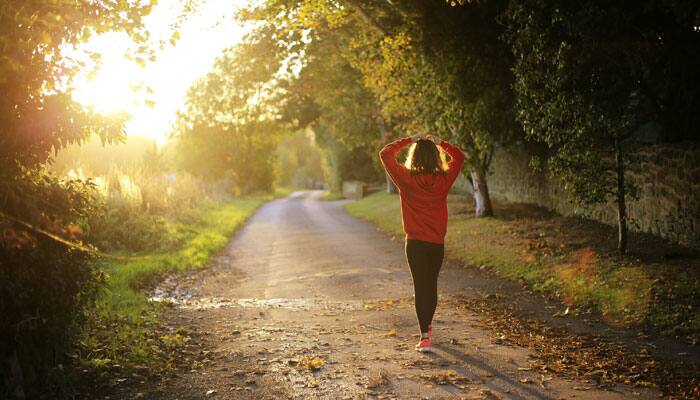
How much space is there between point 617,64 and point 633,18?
3.58ft

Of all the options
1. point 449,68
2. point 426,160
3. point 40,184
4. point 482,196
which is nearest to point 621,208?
point 426,160

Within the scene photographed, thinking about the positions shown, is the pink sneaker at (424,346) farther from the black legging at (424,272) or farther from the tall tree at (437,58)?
the tall tree at (437,58)

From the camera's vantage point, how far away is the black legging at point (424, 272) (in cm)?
688

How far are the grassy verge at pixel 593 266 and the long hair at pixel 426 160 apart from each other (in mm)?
3262

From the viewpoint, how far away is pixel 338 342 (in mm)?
7238

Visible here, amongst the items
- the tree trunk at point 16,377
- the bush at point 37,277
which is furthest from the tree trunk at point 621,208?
the tree trunk at point 16,377

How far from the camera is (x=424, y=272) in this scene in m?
6.93

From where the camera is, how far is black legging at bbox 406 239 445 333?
6883mm

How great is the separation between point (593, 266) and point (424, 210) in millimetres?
5493

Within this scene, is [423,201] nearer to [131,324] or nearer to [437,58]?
[131,324]

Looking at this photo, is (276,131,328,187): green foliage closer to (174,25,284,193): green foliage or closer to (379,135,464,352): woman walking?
(174,25,284,193): green foliage

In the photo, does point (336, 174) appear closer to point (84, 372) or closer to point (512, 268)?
point (512, 268)

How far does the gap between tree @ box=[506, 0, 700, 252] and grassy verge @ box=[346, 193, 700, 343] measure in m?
1.03

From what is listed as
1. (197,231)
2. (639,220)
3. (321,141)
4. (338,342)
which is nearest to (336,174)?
(321,141)
